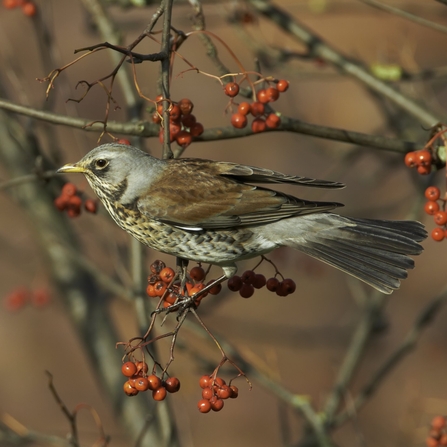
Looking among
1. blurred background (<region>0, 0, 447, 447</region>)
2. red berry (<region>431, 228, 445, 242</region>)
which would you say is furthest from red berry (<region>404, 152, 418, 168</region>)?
blurred background (<region>0, 0, 447, 447</region>)

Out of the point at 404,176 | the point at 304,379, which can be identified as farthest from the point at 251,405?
the point at 404,176

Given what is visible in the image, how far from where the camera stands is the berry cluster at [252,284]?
3318 mm

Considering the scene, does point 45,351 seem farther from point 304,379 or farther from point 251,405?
point 304,379

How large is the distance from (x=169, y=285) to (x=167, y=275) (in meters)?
0.06

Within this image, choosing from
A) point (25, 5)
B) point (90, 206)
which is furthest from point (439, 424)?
point (25, 5)

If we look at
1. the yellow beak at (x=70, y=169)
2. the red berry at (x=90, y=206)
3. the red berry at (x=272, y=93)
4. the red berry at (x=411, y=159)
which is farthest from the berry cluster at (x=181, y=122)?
the red berry at (x=411, y=159)

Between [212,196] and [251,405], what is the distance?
6.09m

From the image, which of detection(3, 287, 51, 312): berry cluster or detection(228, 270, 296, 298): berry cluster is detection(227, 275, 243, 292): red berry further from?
detection(3, 287, 51, 312): berry cluster

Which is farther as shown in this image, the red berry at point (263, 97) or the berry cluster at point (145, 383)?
the red berry at point (263, 97)

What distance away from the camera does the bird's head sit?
362 cm

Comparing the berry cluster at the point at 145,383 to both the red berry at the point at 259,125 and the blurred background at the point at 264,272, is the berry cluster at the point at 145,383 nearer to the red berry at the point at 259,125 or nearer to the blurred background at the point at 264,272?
the red berry at the point at 259,125

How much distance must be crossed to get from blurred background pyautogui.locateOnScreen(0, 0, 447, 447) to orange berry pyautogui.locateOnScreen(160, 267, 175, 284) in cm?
144

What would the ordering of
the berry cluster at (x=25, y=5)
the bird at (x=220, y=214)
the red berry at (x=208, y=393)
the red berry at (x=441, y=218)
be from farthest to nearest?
1. the berry cluster at (x=25, y=5)
2. the bird at (x=220, y=214)
3. the red berry at (x=441, y=218)
4. the red berry at (x=208, y=393)

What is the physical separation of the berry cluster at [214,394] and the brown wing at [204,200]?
2.78ft
